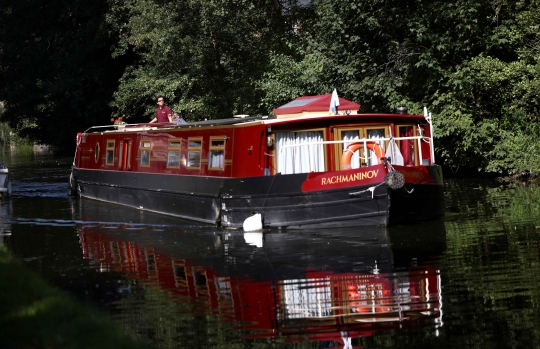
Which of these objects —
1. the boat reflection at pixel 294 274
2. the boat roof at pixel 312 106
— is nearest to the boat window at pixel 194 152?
the boat reflection at pixel 294 274

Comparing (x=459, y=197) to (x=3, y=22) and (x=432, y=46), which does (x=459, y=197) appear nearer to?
(x=432, y=46)

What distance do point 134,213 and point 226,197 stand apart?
459 cm

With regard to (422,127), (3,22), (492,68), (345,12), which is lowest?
(422,127)

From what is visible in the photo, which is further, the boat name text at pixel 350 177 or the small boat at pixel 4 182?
the small boat at pixel 4 182

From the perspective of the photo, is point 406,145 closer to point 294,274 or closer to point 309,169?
point 309,169

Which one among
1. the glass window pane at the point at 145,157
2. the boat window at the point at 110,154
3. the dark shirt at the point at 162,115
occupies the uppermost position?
the dark shirt at the point at 162,115

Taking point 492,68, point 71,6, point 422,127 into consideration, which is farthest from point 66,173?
point 422,127

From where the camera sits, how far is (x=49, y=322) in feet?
27.5

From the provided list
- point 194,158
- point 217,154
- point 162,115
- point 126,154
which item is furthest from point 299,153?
point 126,154

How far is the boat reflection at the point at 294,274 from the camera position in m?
8.91

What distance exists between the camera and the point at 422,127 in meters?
17.8

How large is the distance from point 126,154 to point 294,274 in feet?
39.2

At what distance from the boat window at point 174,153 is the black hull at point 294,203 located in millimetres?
475

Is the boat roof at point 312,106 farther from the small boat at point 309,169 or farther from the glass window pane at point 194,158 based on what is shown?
the glass window pane at point 194,158
